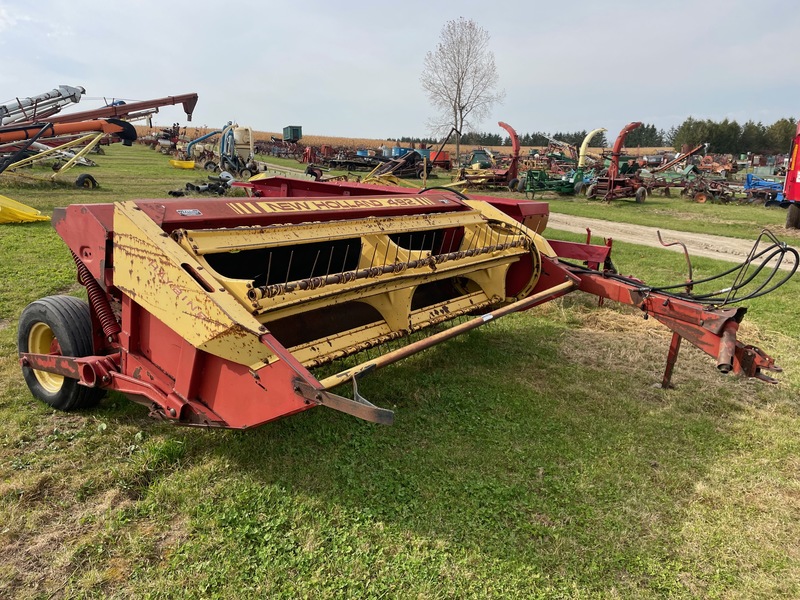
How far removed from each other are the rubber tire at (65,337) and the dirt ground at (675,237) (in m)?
8.54

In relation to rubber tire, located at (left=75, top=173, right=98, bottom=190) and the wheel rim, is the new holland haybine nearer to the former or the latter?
the wheel rim

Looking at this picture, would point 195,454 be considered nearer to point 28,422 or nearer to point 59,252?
point 28,422

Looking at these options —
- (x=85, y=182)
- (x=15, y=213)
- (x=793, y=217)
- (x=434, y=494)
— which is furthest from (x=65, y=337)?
(x=793, y=217)

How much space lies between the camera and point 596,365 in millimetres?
4141

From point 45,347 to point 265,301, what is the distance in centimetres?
189

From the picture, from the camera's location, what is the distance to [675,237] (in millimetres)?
11289

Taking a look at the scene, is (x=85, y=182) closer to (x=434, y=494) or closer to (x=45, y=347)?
(x=45, y=347)

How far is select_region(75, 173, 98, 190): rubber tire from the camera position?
14.5 metres

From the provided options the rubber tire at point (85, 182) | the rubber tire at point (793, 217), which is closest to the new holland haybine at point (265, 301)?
the rubber tire at point (793, 217)

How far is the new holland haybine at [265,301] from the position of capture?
2203 mm

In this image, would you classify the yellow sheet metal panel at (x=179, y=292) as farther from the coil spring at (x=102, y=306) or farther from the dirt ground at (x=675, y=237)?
the dirt ground at (x=675, y=237)

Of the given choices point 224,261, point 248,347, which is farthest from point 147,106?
point 248,347

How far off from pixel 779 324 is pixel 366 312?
14.3ft

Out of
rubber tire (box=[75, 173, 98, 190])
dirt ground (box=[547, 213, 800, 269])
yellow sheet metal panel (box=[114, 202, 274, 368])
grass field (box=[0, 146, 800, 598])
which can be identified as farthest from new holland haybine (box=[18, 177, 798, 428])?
rubber tire (box=[75, 173, 98, 190])
